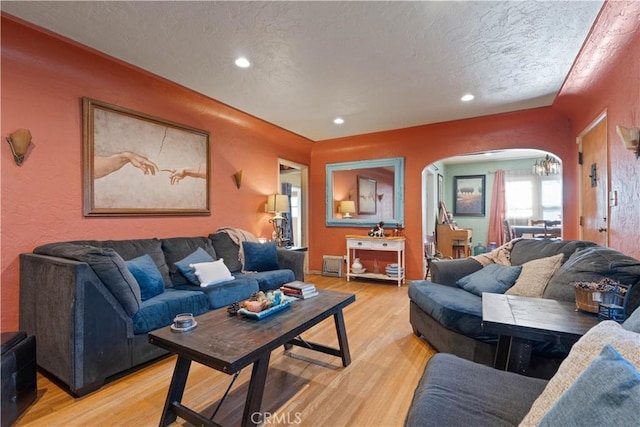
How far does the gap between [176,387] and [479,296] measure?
2.32 m

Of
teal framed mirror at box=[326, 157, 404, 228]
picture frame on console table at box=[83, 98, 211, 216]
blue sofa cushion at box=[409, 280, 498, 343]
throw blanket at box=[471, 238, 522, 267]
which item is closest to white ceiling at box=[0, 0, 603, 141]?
picture frame on console table at box=[83, 98, 211, 216]

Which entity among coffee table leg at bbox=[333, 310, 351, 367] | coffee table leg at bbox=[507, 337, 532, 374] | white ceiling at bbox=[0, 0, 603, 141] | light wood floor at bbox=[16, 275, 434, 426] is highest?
white ceiling at bbox=[0, 0, 603, 141]

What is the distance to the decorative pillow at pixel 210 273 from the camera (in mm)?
2850

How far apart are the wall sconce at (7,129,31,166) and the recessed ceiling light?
1743mm

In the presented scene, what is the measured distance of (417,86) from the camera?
10.8ft

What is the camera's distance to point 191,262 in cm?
298

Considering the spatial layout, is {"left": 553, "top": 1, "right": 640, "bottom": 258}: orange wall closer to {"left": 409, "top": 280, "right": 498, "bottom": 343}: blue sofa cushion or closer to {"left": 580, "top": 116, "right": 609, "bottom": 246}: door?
{"left": 580, "top": 116, "right": 609, "bottom": 246}: door

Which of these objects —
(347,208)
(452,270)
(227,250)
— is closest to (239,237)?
(227,250)

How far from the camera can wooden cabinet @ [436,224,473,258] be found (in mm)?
6285

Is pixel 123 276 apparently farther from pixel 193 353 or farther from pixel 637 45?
pixel 637 45

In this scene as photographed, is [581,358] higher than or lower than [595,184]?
lower

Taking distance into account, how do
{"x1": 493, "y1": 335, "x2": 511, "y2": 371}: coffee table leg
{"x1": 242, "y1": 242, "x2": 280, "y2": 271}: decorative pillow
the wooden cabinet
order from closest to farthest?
{"x1": 493, "y1": 335, "x2": 511, "y2": 371}: coffee table leg → {"x1": 242, "y1": 242, "x2": 280, "y2": 271}: decorative pillow → the wooden cabinet

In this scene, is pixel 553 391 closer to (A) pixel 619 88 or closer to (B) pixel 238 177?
(A) pixel 619 88

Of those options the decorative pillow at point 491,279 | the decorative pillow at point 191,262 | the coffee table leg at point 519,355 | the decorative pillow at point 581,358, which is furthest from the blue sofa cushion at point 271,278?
the decorative pillow at point 581,358
